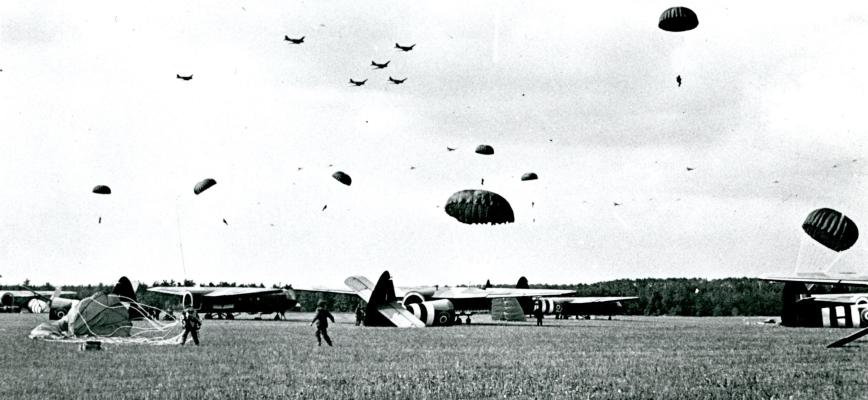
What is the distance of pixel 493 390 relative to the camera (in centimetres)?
1346

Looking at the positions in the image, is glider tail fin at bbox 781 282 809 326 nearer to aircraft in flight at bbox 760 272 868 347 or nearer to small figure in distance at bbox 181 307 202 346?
aircraft in flight at bbox 760 272 868 347

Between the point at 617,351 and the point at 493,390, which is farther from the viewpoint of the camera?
the point at 617,351

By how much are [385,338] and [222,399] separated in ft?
58.7

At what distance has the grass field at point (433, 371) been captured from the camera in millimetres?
13117

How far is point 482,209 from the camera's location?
4038 cm

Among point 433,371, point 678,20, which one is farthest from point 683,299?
point 433,371

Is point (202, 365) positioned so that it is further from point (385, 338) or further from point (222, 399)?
point (385, 338)

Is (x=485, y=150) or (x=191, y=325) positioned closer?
(x=191, y=325)

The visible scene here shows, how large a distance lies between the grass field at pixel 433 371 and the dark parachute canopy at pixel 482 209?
49.6ft

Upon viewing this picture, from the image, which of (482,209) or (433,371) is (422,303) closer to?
(482,209)

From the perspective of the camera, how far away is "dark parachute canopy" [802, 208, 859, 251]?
118ft

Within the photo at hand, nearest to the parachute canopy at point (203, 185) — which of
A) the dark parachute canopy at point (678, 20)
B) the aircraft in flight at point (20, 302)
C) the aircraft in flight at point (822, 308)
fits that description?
the dark parachute canopy at point (678, 20)

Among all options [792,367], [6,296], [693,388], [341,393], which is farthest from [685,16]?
[6,296]

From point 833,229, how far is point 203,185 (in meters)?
27.8
